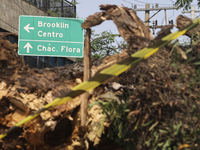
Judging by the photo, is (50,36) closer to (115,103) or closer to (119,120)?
(115,103)

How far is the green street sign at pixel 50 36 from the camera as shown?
903 centimetres

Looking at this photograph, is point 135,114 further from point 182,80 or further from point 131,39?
point 131,39

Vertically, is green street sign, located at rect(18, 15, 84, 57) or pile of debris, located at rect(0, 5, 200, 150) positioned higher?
green street sign, located at rect(18, 15, 84, 57)

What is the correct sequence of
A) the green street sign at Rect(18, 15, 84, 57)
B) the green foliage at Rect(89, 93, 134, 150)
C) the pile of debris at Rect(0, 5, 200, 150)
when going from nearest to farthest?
the pile of debris at Rect(0, 5, 200, 150)
the green foliage at Rect(89, 93, 134, 150)
the green street sign at Rect(18, 15, 84, 57)

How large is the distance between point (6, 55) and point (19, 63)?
0.28 m

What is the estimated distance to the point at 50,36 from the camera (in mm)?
9078

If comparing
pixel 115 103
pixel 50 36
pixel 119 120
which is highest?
pixel 50 36

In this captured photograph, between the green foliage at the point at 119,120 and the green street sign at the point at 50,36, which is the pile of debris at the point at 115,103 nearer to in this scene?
the green foliage at the point at 119,120

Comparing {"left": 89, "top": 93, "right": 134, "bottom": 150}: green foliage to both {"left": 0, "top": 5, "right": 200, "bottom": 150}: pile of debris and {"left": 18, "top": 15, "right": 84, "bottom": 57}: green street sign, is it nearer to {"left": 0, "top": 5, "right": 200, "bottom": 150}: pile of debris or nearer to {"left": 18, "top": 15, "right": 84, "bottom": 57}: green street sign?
{"left": 0, "top": 5, "right": 200, "bottom": 150}: pile of debris

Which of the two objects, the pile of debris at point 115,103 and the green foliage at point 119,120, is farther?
the green foliage at point 119,120

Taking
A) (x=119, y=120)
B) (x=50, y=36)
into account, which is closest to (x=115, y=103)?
(x=119, y=120)

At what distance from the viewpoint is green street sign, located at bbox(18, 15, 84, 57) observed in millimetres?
9031

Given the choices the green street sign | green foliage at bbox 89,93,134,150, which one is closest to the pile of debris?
green foliage at bbox 89,93,134,150

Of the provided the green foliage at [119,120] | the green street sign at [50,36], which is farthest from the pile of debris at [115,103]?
the green street sign at [50,36]
